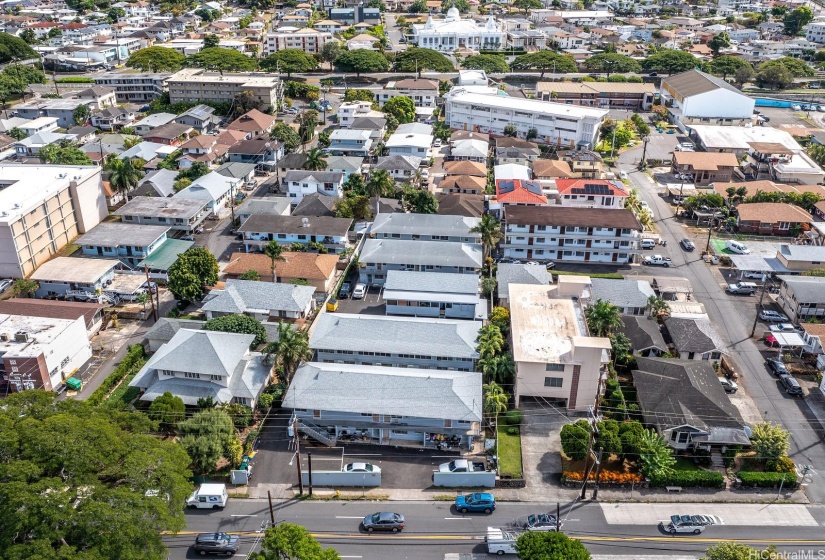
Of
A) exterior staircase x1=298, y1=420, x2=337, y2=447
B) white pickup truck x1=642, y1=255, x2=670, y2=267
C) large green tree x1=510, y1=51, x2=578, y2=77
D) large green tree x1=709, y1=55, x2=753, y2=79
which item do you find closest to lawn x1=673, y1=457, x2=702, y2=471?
exterior staircase x1=298, y1=420, x2=337, y2=447

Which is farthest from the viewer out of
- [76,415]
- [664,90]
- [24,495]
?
[664,90]

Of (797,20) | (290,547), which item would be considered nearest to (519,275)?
(290,547)

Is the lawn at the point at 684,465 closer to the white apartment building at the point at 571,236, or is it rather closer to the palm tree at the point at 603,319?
the palm tree at the point at 603,319

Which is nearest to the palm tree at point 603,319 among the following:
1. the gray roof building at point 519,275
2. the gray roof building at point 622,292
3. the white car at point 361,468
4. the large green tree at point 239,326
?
the gray roof building at point 622,292

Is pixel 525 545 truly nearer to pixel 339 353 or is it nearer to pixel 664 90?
pixel 339 353

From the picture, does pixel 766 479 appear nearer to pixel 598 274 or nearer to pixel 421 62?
pixel 598 274

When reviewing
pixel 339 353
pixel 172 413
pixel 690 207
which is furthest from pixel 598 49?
pixel 172 413
